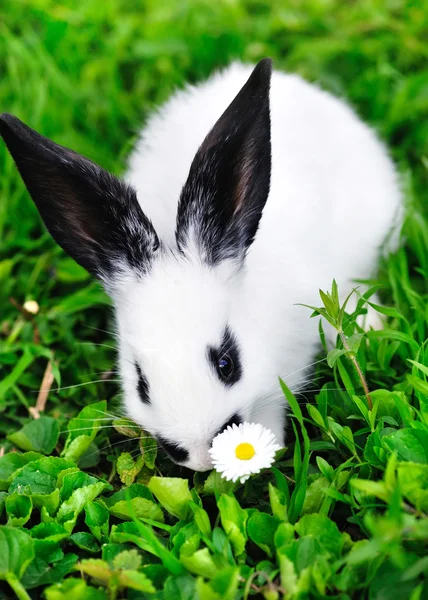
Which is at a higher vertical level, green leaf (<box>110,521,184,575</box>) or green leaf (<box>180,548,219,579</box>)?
green leaf (<box>110,521,184,575</box>)

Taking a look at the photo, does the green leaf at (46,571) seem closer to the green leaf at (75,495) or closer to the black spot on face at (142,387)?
the green leaf at (75,495)

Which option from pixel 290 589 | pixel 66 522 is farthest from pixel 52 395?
pixel 290 589

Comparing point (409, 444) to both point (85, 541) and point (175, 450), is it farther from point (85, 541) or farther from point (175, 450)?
point (85, 541)

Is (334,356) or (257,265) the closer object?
(334,356)

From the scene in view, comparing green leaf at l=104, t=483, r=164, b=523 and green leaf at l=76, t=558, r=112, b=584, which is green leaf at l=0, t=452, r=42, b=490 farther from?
green leaf at l=76, t=558, r=112, b=584

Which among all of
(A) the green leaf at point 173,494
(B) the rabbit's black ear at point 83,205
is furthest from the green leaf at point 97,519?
(B) the rabbit's black ear at point 83,205

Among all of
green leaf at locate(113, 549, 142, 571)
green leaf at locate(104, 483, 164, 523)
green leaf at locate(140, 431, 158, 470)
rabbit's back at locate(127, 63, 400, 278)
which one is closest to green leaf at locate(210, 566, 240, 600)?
green leaf at locate(113, 549, 142, 571)

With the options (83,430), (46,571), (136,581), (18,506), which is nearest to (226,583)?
(136,581)
